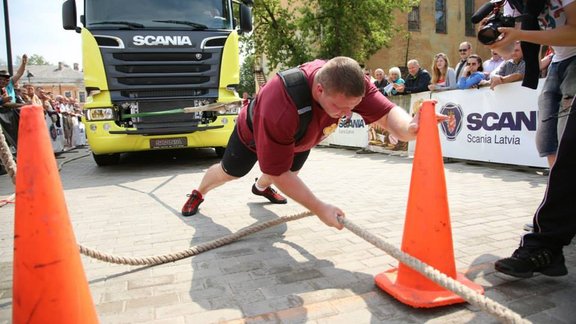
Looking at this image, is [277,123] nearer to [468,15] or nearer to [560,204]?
[560,204]

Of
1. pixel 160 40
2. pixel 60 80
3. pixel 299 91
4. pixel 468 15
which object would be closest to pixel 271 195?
pixel 299 91

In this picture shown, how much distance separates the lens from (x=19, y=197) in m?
1.70

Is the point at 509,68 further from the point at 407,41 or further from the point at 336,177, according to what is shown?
the point at 407,41

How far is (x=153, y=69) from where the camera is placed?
668cm

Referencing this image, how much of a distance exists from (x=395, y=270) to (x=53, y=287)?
66.5 inches

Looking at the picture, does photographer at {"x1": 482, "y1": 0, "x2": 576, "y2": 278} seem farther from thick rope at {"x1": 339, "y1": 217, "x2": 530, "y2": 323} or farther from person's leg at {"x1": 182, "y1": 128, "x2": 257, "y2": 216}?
person's leg at {"x1": 182, "y1": 128, "x2": 257, "y2": 216}

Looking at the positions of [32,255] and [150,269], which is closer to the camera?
[32,255]

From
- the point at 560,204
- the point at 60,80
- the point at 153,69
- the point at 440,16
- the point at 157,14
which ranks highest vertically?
the point at 60,80

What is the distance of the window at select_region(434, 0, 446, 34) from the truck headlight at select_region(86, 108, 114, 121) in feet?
70.6

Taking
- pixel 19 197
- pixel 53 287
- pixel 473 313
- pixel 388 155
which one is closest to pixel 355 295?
pixel 473 313

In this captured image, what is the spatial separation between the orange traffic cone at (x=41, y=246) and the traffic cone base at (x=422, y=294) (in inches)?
56.3

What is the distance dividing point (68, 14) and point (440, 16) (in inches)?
856

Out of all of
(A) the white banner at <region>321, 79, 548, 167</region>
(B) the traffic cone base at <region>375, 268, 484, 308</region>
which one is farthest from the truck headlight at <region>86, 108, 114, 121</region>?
(B) the traffic cone base at <region>375, 268, 484, 308</region>

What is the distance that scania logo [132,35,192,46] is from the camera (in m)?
6.50
